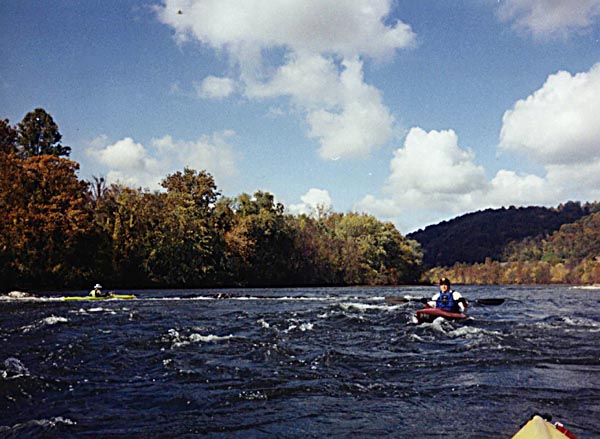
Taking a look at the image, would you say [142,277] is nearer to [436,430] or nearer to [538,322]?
[538,322]

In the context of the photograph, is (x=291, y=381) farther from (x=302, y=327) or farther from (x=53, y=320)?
(x=53, y=320)

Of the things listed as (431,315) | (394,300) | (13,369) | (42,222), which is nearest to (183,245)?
(42,222)

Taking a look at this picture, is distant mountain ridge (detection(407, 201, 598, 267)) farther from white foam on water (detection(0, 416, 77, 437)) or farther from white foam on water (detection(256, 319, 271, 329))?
white foam on water (detection(0, 416, 77, 437))

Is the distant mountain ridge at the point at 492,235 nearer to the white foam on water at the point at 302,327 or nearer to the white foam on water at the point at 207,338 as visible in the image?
the white foam on water at the point at 302,327

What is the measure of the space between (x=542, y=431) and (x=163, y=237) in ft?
166

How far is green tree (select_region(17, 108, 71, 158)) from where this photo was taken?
61.5 meters

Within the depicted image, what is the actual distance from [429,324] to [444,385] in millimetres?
8029

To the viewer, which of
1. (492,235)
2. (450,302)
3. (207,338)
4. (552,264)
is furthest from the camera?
(492,235)

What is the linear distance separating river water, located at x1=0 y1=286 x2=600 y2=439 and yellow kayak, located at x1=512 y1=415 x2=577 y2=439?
1.59 m

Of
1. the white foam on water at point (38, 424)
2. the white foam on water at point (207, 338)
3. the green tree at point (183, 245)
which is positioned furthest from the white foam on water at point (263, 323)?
the green tree at point (183, 245)

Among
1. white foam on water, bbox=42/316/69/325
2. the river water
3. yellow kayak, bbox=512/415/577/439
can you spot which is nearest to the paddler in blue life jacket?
the river water

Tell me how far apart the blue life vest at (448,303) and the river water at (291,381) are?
2121 mm

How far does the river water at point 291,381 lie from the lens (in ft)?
20.5

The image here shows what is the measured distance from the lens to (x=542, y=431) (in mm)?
4230
